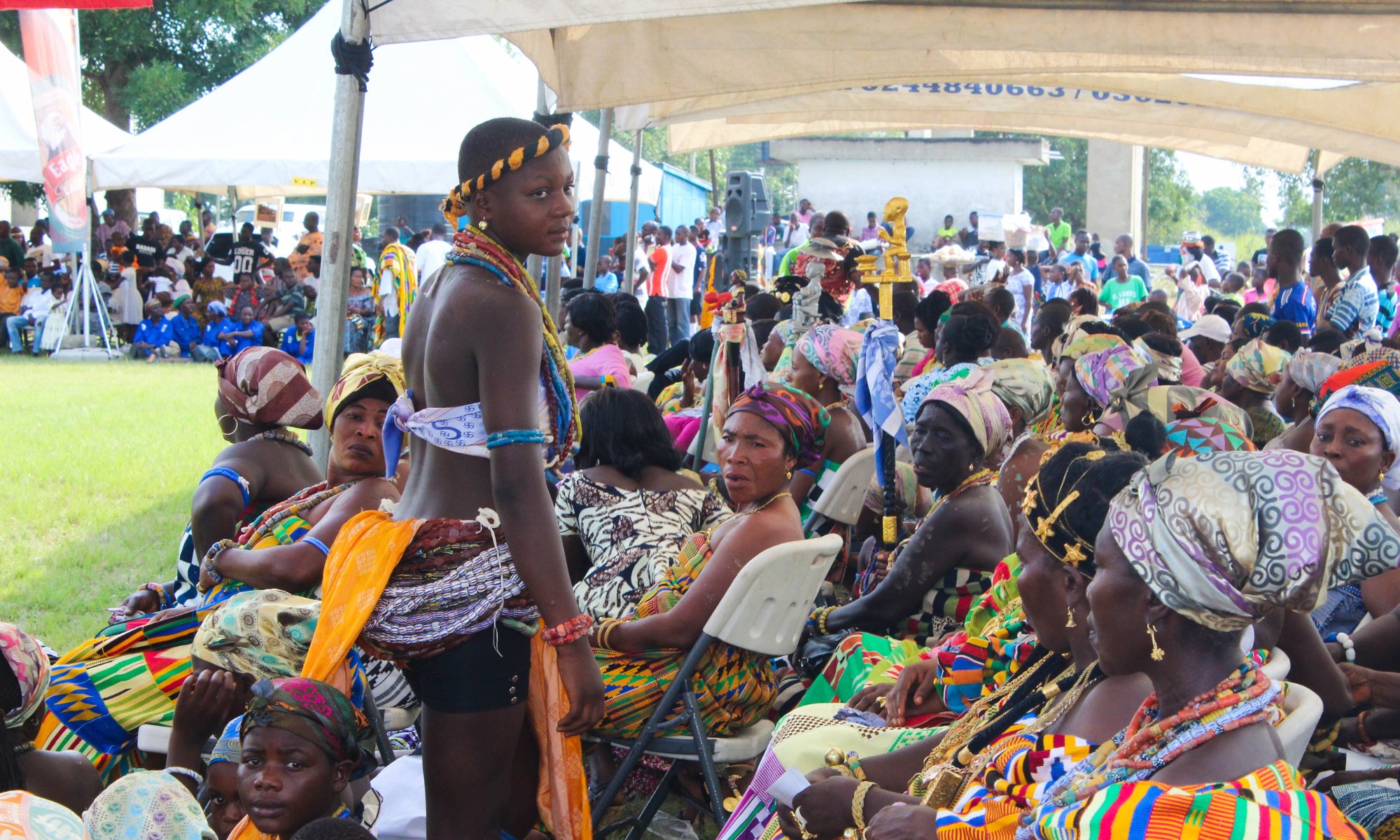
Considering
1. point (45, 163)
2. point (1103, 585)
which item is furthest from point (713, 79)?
point (45, 163)

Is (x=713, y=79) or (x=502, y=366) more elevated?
(x=713, y=79)

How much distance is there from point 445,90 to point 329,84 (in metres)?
1.55

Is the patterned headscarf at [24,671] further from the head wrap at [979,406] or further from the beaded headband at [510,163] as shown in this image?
the head wrap at [979,406]

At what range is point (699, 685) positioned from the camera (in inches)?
137

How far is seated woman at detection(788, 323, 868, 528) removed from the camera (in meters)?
5.20

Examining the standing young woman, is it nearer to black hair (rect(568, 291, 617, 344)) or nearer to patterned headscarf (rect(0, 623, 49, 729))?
patterned headscarf (rect(0, 623, 49, 729))

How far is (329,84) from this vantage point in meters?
13.9

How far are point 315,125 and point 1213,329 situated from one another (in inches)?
385

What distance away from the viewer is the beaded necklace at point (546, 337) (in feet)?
8.47

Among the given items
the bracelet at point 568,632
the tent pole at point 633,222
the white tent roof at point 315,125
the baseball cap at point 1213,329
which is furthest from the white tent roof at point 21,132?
the bracelet at point 568,632

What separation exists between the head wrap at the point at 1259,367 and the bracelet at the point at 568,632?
4.48 meters

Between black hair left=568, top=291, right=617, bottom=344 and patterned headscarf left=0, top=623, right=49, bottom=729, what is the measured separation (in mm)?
4126

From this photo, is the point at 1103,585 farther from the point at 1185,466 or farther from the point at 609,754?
the point at 609,754

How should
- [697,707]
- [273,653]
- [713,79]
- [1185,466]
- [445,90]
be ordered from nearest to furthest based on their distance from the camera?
[1185,466] → [273,653] → [697,707] → [713,79] → [445,90]
